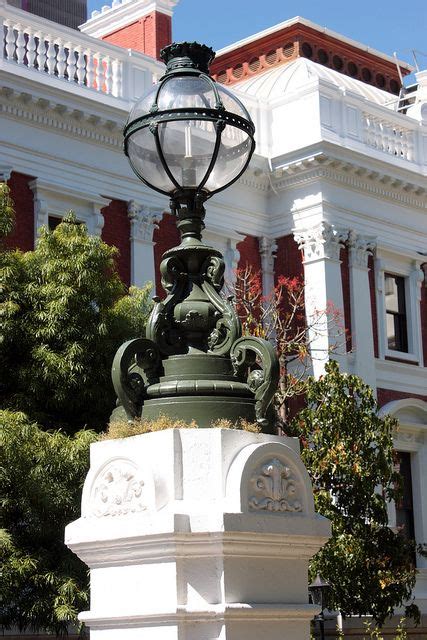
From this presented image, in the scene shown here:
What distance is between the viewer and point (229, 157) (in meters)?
6.54

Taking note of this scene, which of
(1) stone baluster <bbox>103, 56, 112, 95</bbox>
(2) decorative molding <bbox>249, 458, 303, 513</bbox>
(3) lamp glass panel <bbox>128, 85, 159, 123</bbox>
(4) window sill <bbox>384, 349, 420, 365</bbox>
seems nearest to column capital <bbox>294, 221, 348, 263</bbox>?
(4) window sill <bbox>384, 349, 420, 365</bbox>

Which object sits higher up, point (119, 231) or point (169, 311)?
point (119, 231)

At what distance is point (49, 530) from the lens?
45.3ft

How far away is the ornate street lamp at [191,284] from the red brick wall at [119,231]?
1666cm

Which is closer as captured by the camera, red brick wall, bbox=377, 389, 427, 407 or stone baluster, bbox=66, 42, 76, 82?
stone baluster, bbox=66, 42, 76, 82

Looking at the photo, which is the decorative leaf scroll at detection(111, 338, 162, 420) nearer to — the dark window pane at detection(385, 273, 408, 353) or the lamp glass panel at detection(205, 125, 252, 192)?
the lamp glass panel at detection(205, 125, 252, 192)

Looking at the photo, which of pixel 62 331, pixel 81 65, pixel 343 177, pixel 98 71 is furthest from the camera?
pixel 343 177

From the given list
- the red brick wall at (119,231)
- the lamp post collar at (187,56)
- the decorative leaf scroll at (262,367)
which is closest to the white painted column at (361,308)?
the red brick wall at (119,231)

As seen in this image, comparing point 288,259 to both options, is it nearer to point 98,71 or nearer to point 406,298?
point 406,298

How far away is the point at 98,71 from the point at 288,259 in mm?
5889

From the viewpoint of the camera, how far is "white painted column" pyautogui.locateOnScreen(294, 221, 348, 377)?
24.8 meters

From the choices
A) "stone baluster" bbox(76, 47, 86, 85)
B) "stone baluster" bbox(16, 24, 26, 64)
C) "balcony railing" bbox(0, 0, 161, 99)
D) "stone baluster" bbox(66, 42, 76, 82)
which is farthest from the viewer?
"stone baluster" bbox(76, 47, 86, 85)

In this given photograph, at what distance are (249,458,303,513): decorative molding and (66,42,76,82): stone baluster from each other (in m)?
17.8

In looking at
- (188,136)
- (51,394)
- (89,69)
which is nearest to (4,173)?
(89,69)
